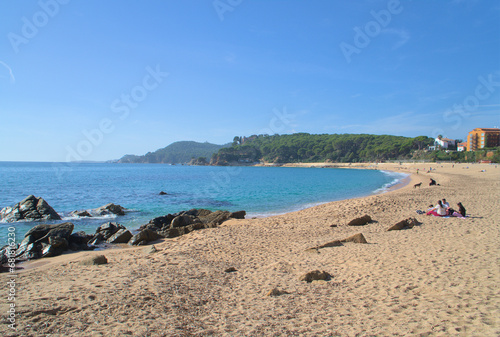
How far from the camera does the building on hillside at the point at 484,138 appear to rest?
114062mm

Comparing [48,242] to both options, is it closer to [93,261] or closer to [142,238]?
[142,238]

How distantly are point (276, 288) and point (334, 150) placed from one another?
17181 centimetres

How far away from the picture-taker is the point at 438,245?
9.03 meters

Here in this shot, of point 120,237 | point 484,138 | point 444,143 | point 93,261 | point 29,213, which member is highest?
point 484,138

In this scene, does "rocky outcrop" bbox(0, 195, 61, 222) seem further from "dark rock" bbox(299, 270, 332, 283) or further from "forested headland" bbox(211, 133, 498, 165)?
"forested headland" bbox(211, 133, 498, 165)

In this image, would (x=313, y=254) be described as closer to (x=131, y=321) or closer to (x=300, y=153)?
(x=131, y=321)

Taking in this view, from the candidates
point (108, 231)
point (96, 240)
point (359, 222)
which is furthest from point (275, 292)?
point (108, 231)

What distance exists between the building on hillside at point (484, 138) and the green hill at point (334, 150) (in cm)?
1847

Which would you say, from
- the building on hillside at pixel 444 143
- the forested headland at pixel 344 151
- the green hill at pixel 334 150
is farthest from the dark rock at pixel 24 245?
the building on hillside at pixel 444 143

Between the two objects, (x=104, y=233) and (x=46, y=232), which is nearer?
(x=46, y=232)

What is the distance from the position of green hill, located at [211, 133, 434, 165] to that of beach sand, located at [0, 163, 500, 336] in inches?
5495

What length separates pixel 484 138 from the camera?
11381 cm

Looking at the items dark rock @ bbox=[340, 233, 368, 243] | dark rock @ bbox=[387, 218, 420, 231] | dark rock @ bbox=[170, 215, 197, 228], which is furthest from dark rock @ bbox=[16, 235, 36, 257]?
dark rock @ bbox=[387, 218, 420, 231]

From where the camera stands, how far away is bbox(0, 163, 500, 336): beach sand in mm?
4637
